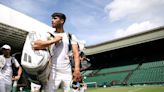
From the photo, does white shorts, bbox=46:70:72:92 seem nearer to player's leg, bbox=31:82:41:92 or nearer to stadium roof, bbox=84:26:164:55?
player's leg, bbox=31:82:41:92

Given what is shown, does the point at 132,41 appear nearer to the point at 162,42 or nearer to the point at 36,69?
the point at 162,42

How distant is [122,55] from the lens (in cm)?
3172

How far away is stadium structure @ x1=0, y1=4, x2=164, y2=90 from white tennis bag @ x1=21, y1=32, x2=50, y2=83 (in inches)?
660

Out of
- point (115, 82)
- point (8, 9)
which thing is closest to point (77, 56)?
point (8, 9)

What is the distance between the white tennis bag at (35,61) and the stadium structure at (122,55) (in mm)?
16757

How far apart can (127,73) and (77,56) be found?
80.7 ft

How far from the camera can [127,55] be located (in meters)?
31.3

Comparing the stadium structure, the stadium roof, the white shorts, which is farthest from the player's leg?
the stadium roof

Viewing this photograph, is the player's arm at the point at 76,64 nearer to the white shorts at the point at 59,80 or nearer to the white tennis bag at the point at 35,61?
the white shorts at the point at 59,80

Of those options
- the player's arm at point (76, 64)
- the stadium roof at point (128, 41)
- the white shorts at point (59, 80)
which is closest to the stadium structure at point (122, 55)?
the stadium roof at point (128, 41)

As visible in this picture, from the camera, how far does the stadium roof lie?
26.7 metres

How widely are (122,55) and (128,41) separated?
2.96 m

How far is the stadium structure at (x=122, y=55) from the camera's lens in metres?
22.8

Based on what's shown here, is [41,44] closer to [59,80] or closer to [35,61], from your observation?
[35,61]
